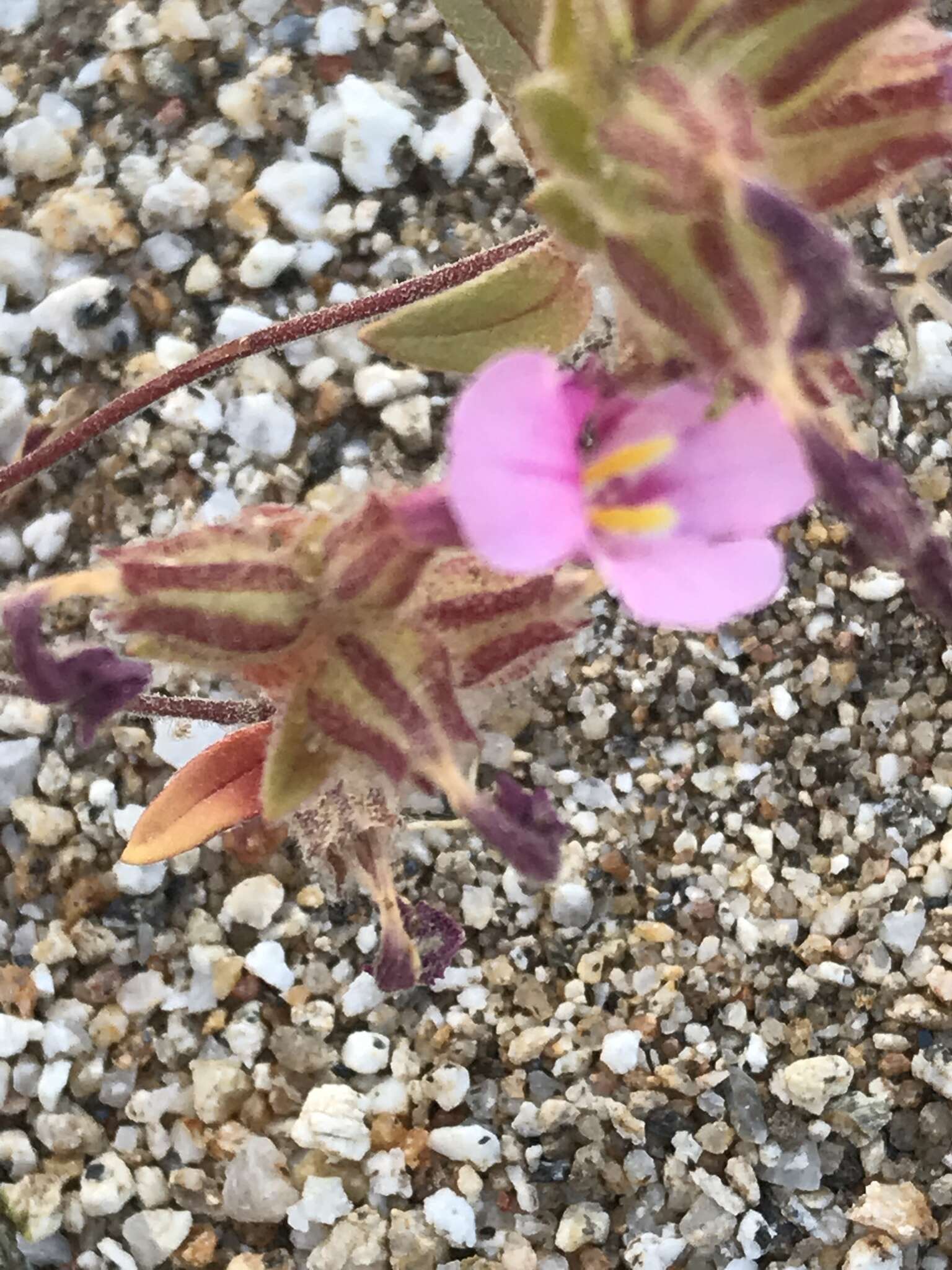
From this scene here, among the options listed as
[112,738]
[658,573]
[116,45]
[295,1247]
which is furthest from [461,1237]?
[116,45]

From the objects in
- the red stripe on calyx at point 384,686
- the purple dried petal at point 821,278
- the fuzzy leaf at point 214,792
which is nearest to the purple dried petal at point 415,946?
the fuzzy leaf at point 214,792

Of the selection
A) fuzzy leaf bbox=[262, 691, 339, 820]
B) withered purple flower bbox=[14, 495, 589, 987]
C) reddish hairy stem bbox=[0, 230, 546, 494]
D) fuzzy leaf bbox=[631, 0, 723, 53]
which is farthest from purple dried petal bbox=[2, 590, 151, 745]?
fuzzy leaf bbox=[631, 0, 723, 53]

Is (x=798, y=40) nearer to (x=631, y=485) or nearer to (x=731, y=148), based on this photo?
(x=731, y=148)

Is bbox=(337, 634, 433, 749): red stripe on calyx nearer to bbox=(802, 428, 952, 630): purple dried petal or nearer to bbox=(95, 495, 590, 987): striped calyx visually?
bbox=(95, 495, 590, 987): striped calyx

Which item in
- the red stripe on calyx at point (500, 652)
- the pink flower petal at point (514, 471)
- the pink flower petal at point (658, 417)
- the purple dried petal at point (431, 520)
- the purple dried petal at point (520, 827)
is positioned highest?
the pink flower petal at point (514, 471)

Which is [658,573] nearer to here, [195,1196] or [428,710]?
[428,710]

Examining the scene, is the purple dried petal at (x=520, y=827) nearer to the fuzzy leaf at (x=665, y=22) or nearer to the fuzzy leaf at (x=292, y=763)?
the fuzzy leaf at (x=292, y=763)
